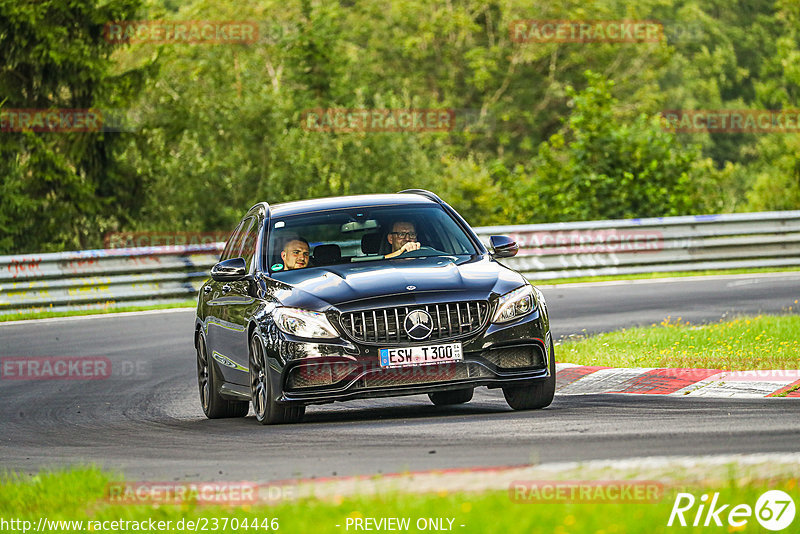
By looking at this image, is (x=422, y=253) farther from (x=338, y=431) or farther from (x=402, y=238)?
(x=338, y=431)

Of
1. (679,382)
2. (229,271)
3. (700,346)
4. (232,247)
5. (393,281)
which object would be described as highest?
(393,281)

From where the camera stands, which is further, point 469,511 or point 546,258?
point 546,258

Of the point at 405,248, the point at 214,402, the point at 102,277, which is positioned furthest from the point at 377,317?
the point at 102,277

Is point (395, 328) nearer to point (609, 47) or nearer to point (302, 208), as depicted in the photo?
point (302, 208)

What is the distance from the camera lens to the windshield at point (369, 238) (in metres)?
10.5

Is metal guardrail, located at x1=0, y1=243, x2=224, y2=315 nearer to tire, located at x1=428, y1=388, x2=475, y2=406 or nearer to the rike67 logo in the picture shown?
tire, located at x1=428, y1=388, x2=475, y2=406

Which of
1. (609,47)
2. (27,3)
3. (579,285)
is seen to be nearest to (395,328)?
(579,285)

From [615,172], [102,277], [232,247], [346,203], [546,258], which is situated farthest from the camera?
[615,172]

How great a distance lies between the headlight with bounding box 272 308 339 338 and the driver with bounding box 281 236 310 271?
975 mm

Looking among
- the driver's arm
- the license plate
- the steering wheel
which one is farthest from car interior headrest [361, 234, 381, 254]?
the license plate

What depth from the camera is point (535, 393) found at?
32.6ft

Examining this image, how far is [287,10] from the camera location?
5947 centimetres

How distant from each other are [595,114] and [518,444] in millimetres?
23552

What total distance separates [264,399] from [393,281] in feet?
3.97
